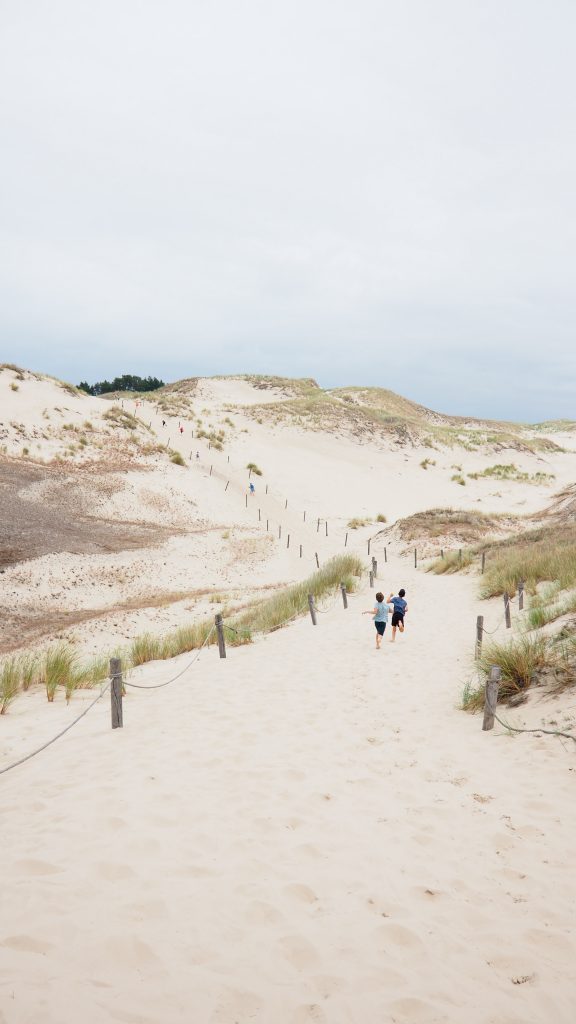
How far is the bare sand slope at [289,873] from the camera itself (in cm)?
294

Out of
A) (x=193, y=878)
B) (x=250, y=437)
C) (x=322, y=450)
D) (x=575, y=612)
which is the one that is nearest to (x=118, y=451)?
(x=250, y=437)

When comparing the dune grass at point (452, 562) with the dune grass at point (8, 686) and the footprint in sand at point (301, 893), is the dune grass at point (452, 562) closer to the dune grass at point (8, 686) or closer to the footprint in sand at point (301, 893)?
the dune grass at point (8, 686)

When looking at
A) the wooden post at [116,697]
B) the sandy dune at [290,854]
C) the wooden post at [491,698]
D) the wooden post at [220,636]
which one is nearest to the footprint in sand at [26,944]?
the sandy dune at [290,854]

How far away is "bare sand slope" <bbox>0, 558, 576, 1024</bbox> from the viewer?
9.64ft

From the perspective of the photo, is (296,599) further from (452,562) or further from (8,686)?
(8,686)

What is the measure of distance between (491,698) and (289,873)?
3870 millimetres

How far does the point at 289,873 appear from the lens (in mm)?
4066

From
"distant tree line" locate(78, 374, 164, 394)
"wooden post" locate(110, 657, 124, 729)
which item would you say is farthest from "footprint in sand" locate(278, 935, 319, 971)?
"distant tree line" locate(78, 374, 164, 394)

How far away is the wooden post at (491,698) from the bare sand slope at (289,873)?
0.62 ft

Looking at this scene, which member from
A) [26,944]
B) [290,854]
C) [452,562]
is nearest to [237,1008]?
[26,944]

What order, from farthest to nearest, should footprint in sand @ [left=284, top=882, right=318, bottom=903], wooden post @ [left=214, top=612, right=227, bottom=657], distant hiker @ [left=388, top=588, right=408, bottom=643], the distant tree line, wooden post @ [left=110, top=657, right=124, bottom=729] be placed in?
the distant tree line < distant hiker @ [left=388, top=588, right=408, bottom=643] < wooden post @ [left=214, top=612, right=227, bottom=657] < wooden post @ [left=110, top=657, right=124, bottom=729] < footprint in sand @ [left=284, top=882, right=318, bottom=903]

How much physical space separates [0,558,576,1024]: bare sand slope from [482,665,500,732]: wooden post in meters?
0.19

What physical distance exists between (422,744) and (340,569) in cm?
1425

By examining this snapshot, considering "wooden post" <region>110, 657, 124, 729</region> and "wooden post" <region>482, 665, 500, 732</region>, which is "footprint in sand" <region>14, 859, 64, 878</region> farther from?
"wooden post" <region>482, 665, 500, 732</region>
